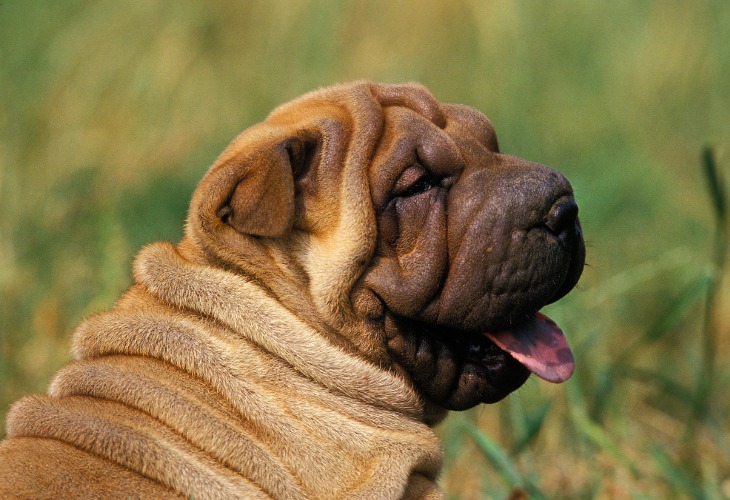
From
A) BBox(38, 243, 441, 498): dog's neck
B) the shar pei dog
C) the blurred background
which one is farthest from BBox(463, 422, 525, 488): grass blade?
BBox(38, 243, 441, 498): dog's neck

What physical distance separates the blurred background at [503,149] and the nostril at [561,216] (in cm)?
107

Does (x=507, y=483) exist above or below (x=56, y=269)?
below

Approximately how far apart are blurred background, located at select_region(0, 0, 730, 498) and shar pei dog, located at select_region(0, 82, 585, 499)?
0.90 m

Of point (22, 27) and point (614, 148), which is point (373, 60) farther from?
point (22, 27)

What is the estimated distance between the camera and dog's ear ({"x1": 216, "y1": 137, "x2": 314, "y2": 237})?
11.8 feet

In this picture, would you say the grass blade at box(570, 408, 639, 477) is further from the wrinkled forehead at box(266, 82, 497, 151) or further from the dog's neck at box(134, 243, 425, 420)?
the wrinkled forehead at box(266, 82, 497, 151)

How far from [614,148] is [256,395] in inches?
242

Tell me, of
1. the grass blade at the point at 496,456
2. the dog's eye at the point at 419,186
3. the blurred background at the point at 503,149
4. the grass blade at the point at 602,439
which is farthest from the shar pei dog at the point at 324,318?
the blurred background at the point at 503,149

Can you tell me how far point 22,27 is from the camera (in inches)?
303

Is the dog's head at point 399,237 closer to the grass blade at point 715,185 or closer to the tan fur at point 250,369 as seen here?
the tan fur at point 250,369

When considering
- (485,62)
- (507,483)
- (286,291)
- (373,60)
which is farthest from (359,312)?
(485,62)

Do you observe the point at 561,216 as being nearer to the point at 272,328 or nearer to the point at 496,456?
the point at 272,328

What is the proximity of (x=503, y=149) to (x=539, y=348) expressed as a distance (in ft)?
14.6

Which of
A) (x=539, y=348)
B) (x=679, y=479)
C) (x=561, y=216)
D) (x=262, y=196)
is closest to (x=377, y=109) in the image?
(x=262, y=196)
